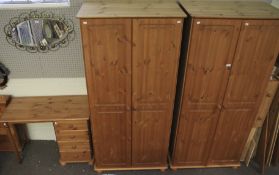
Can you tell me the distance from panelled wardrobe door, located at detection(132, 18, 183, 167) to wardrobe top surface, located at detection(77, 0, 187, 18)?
0.26 feet

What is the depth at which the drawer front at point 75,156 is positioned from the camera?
9.32ft

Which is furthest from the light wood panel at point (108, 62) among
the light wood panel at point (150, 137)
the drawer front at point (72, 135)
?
the drawer front at point (72, 135)

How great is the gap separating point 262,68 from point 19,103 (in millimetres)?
2554

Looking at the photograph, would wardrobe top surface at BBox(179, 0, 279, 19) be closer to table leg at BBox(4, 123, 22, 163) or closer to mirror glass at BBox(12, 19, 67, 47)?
mirror glass at BBox(12, 19, 67, 47)

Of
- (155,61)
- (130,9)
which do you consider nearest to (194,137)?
(155,61)

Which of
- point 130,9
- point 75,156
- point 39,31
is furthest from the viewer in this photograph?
point 75,156

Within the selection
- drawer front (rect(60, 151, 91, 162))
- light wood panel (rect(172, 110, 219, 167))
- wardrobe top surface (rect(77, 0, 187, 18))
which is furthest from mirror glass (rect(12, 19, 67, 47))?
light wood panel (rect(172, 110, 219, 167))

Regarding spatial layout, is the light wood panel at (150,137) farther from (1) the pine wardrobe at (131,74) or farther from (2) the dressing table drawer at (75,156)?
(2) the dressing table drawer at (75,156)

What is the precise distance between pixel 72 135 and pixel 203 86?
1.47m

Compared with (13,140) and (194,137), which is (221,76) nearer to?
(194,137)

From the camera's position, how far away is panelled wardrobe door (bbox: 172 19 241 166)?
6.77ft

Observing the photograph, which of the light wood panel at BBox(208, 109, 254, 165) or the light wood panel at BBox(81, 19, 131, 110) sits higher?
the light wood panel at BBox(81, 19, 131, 110)

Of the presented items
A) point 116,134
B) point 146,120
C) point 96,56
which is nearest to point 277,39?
Answer: point 146,120

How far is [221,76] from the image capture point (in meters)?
2.28
